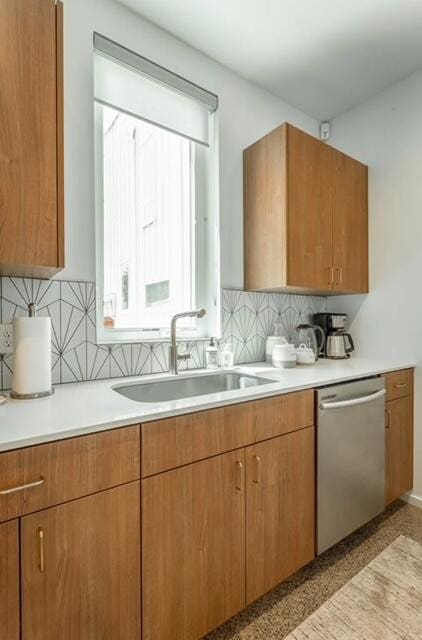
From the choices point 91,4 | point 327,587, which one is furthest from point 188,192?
point 327,587

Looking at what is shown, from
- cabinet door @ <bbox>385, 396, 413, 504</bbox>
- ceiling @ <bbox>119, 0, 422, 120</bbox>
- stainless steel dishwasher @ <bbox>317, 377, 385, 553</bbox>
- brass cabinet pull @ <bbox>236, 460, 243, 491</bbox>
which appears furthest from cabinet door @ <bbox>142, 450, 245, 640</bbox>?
ceiling @ <bbox>119, 0, 422, 120</bbox>

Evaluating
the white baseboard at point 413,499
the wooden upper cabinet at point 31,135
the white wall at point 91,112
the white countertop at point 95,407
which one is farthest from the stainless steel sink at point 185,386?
the white baseboard at point 413,499

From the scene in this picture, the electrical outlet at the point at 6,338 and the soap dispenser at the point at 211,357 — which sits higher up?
the electrical outlet at the point at 6,338

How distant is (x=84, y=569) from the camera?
89 cm

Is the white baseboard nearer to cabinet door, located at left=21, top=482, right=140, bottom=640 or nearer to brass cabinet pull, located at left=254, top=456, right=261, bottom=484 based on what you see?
brass cabinet pull, located at left=254, top=456, right=261, bottom=484

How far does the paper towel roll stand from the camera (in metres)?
1.17

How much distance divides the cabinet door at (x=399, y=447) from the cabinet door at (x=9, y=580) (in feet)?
5.97

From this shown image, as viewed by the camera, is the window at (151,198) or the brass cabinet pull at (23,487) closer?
the brass cabinet pull at (23,487)

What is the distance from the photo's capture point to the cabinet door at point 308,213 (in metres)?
1.88

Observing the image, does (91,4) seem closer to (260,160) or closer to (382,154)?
(260,160)

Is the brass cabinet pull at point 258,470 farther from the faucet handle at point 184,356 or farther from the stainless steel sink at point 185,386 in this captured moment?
the faucet handle at point 184,356

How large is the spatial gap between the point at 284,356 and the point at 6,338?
1387 millimetres

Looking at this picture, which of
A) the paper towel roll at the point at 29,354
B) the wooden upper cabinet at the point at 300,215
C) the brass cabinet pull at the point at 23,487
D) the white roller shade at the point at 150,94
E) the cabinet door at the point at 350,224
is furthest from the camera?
the cabinet door at the point at 350,224

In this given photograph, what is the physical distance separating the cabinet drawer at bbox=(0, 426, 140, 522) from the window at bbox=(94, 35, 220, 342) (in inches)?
31.1
